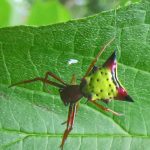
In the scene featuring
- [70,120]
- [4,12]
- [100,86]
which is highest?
[4,12]

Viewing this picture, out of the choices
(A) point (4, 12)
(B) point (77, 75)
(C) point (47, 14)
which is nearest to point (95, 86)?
(B) point (77, 75)

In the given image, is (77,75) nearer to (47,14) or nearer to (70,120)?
(70,120)

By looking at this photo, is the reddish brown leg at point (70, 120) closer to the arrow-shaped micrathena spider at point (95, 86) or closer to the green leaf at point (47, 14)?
the arrow-shaped micrathena spider at point (95, 86)

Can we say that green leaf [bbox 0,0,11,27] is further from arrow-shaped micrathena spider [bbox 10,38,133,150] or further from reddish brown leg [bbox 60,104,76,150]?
reddish brown leg [bbox 60,104,76,150]

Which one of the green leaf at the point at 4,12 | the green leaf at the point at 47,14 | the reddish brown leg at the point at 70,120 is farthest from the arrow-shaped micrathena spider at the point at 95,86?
the green leaf at the point at 47,14

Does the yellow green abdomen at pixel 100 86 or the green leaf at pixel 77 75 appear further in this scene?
the yellow green abdomen at pixel 100 86

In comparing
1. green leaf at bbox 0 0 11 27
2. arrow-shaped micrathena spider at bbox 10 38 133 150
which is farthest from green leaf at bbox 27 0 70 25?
arrow-shaped micrathena spider at bbox 10 38 133 150
